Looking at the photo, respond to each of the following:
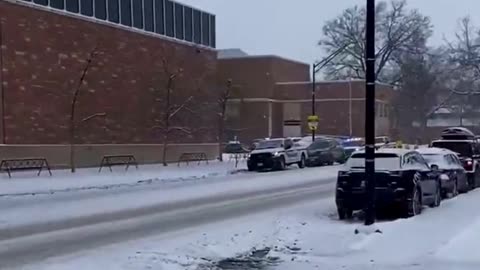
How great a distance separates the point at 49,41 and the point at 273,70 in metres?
42.6

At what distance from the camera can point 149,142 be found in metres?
→ 47.9

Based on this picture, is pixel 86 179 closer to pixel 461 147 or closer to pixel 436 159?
pixel 461 147

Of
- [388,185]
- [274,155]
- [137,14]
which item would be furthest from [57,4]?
[388,185]

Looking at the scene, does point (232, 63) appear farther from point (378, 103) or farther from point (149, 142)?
point (149, 142)

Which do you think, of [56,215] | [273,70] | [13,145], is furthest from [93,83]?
[273,70]

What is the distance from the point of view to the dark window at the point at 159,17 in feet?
160

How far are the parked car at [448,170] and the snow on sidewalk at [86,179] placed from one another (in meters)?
12.0

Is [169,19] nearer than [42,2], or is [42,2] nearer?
[42,2]

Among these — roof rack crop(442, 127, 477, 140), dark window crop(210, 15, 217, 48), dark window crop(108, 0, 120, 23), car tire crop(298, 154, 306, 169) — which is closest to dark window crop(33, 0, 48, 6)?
dark window crop(108, 0, 120, 23)

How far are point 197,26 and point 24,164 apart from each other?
2033cm

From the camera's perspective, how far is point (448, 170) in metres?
21.5

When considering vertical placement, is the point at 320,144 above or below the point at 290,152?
above

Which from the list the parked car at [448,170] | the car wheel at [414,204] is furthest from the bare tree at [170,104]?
the car wheel at [414,204]

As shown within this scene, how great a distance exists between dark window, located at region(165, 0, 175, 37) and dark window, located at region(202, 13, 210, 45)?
13.9 ft
